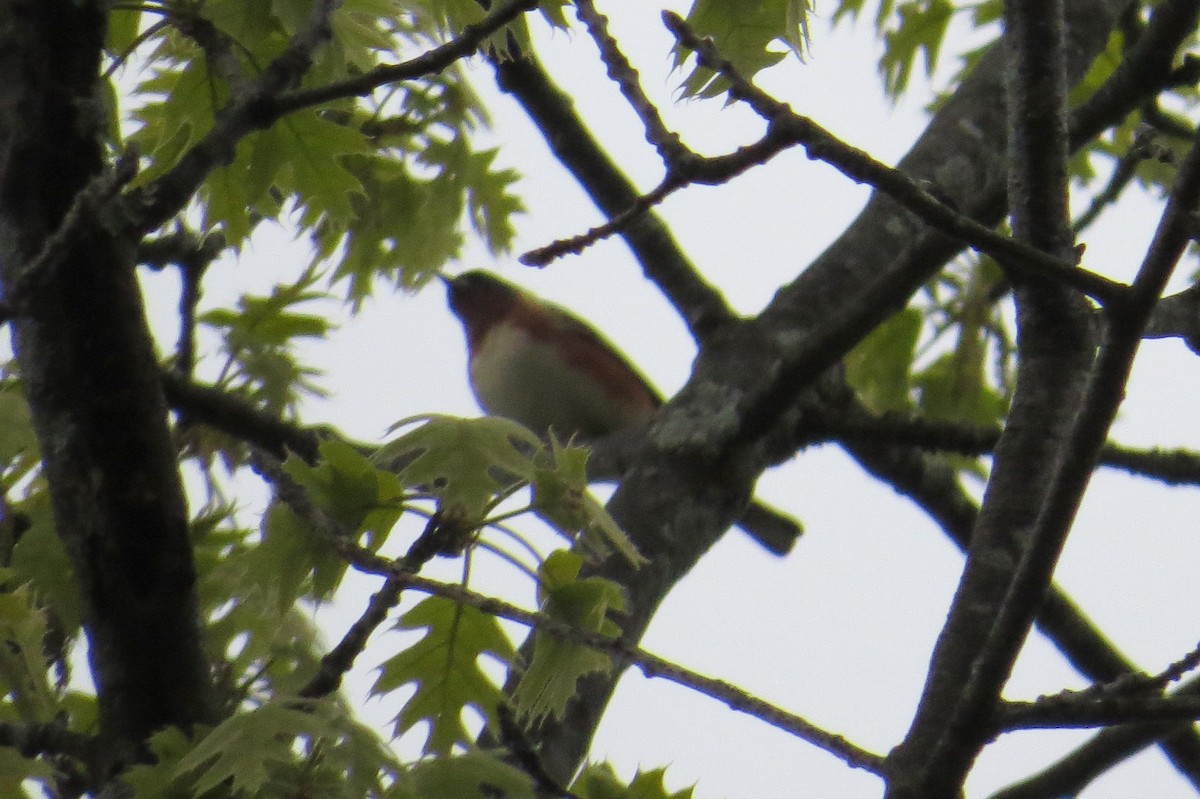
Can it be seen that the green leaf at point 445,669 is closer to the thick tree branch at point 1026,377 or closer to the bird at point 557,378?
the thick tree branch at point 1026,377

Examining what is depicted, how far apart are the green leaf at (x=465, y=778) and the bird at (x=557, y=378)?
315cm

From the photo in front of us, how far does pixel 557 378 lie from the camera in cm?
537

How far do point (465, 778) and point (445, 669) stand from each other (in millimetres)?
190

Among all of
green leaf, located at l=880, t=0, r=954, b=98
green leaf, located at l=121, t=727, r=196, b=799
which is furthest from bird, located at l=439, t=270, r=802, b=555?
green leaf, located at l=121, t=727, r=196, b=799

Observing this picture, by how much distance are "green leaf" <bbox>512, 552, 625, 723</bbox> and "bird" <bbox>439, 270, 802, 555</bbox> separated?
3.11 m

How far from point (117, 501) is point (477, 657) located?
1.68 ft

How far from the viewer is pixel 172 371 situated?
3.07 metres

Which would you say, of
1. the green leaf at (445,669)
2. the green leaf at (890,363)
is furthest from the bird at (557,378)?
the green leaf at (445,669)

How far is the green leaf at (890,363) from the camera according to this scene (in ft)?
16.4

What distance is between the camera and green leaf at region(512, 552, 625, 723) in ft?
6.13

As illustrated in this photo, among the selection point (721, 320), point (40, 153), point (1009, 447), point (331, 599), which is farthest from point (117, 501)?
point (721, 320)

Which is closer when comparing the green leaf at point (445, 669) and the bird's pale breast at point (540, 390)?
the green leaf at point (445, 669)

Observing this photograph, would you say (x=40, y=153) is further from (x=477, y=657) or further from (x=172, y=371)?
(x=172, y=371)

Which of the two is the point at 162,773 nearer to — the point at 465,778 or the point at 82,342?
the point at 465,778
